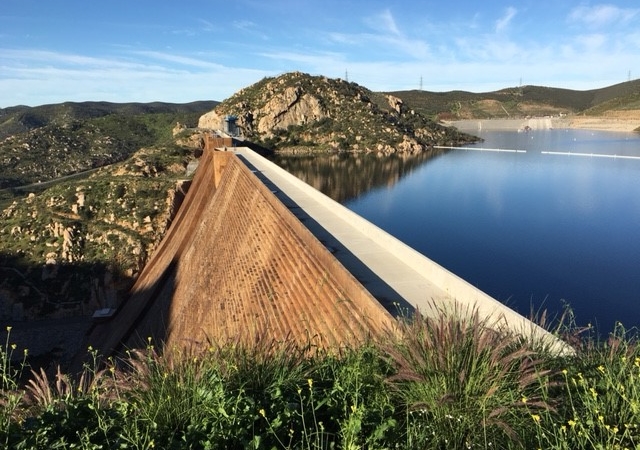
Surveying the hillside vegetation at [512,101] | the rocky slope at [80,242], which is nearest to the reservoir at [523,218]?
→ the rocky slope at [80,242]

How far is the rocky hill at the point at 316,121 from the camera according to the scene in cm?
5766

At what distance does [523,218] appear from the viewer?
22672mm

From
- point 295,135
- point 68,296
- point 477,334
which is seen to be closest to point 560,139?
point 295,135

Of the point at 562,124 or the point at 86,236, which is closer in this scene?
the point at 86,236

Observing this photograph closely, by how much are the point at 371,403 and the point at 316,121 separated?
61.0 m

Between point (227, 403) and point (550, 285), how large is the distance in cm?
1496

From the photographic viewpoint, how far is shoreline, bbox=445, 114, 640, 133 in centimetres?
7312

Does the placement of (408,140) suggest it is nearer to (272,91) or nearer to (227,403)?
(272,91)

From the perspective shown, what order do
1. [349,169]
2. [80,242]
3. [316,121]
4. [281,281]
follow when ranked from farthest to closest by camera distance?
[316,121] → [349,169] → [80,242] → [281,281]

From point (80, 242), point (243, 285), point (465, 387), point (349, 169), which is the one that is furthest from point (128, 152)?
point (465, 387)

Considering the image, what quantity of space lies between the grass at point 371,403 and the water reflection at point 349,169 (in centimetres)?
2738

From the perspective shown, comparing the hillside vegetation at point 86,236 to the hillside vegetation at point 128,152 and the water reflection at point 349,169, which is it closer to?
the hillside vegetation at point 128,152

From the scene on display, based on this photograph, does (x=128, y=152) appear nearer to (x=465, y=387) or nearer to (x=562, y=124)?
(x=465, y=387)

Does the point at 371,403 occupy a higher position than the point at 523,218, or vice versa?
the point at 371,403
